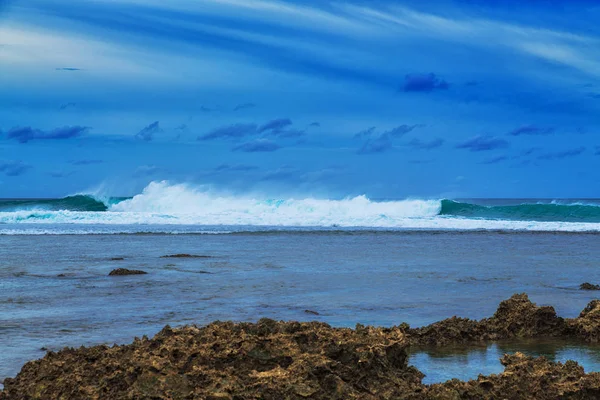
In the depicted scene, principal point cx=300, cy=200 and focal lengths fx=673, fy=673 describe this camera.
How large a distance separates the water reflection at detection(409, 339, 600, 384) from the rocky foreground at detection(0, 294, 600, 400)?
2.96 ft

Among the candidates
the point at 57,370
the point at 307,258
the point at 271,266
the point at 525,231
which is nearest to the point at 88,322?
the point at 57,370

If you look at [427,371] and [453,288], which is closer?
[427,371]

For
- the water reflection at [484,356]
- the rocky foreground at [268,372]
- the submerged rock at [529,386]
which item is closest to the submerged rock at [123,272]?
the water reflection at [484,356]

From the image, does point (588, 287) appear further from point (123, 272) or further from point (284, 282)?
point (123, 272)

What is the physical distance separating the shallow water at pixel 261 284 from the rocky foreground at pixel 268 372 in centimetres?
139

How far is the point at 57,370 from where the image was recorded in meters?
4.25

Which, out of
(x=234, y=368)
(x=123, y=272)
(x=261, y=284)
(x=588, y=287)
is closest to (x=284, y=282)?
(x=261, y=284)

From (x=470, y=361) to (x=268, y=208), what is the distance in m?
41.6

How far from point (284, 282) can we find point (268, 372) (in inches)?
292

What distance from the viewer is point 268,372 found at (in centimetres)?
393

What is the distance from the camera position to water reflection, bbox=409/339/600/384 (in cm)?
540

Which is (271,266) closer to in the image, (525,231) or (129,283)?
(129,283)

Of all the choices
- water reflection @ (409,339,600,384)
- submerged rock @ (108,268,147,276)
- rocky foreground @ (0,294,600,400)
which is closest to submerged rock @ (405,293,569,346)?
water reflection @ (409,339,600,384)

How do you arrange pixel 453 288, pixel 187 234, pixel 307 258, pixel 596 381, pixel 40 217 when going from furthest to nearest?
1. pixel 40 217
2. pixel 187 234
3. pixel 307 258
4. pixel 453 288
5. pixel 596 381
